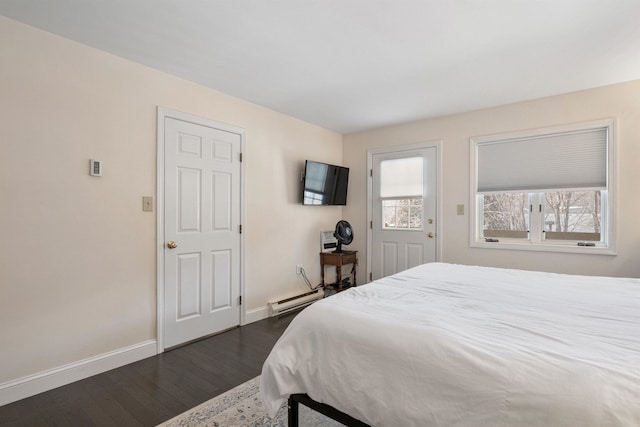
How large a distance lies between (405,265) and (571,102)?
2529 millimetres

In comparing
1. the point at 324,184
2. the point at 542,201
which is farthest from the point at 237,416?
the point at 542,201

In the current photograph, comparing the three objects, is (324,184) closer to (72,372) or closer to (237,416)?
(237,416)

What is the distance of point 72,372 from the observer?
222cm

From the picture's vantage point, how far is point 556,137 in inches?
127

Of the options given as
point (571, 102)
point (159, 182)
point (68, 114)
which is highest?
point (571, 102)

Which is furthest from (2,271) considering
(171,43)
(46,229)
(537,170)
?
(537,170)

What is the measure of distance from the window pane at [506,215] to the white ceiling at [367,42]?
43.0 inches

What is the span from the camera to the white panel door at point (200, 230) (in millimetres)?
2801

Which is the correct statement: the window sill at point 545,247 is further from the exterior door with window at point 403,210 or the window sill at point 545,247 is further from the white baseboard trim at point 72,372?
the white baseboard trim at point 72,372

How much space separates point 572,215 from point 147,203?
415cm

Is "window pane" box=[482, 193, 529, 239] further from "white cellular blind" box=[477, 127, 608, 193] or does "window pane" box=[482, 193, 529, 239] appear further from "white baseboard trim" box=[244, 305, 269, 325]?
"white baseboard trim" box=[244, 305, 269, 325]

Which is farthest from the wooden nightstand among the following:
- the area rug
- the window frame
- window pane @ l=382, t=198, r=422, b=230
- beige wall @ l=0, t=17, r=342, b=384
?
the area rug

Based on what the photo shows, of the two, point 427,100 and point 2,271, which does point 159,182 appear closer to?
point 2,271

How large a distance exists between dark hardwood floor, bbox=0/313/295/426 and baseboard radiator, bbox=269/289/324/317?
0.74 meters
